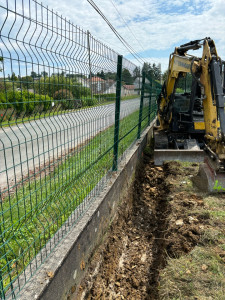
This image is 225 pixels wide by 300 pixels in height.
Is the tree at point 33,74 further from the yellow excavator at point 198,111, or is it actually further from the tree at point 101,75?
the yellow excavator at point 198,111

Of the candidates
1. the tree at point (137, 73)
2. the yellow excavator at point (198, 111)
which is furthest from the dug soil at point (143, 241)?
the tree at point (137, 73)

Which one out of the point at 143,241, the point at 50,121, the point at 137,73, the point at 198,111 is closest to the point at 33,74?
the point at 50,121

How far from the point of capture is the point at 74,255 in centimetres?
267

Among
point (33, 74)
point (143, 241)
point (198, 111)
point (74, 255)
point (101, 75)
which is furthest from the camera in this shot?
point (198, 111)

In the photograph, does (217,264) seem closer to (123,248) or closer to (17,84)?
(123,248)

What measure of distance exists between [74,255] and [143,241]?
188cm

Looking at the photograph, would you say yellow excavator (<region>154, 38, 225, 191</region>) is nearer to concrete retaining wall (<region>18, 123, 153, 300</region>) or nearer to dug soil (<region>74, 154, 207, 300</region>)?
dug soil (<region>74, 154, 207, 300</region>)

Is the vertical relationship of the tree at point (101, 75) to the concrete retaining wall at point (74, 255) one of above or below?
above

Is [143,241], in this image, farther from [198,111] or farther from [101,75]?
[198,111]

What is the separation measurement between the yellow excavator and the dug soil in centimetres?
83

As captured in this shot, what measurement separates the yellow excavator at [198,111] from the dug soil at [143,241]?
826mm

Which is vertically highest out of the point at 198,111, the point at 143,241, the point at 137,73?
the point at 137,73

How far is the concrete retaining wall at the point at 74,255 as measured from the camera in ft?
6.92

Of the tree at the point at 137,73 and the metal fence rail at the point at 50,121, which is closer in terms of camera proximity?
the metal fence rail at the point at 50,121
